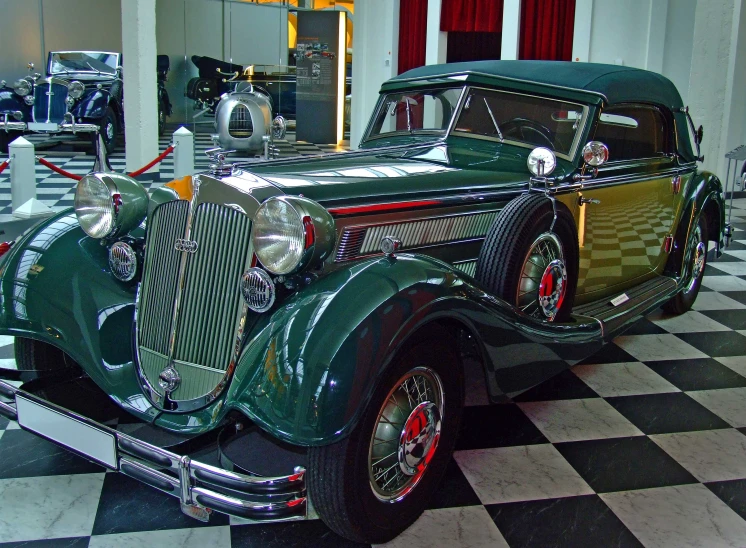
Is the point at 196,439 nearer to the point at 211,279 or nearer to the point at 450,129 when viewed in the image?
the point at 211,279

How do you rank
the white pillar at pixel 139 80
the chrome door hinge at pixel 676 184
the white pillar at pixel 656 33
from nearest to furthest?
1. the chrome door hinge at pixel 676 184
2. the white pillar at pixel 656 33
3. the white pillar at pixel 139 80

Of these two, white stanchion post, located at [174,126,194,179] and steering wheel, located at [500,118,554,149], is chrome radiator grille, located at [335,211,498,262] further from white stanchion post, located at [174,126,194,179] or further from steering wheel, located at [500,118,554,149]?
white stanchion post, located at [174,126,194,179]

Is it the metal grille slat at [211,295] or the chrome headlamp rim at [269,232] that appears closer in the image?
the chrome headlamp rim at [269,232]

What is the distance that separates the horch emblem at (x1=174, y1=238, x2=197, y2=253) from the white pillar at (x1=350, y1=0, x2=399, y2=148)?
901 centimetres

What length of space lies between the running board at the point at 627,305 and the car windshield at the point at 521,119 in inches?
31.0

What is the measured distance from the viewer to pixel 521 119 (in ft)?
12.0

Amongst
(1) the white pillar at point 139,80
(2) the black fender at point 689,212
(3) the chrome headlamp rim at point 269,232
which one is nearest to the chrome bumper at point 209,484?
(3) the chrome headlamp rim at point 269,232

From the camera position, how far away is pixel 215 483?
191 cm

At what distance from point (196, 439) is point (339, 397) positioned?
568 mm

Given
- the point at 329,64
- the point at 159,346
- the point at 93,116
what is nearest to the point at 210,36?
the point at 329,64

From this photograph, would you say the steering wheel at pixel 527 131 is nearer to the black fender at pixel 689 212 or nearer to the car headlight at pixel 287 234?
the black fender at pixel 689 212

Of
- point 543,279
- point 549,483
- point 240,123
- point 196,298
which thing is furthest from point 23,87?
point 549,483

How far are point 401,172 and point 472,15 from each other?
305 inches

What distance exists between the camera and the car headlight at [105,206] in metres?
2.73
